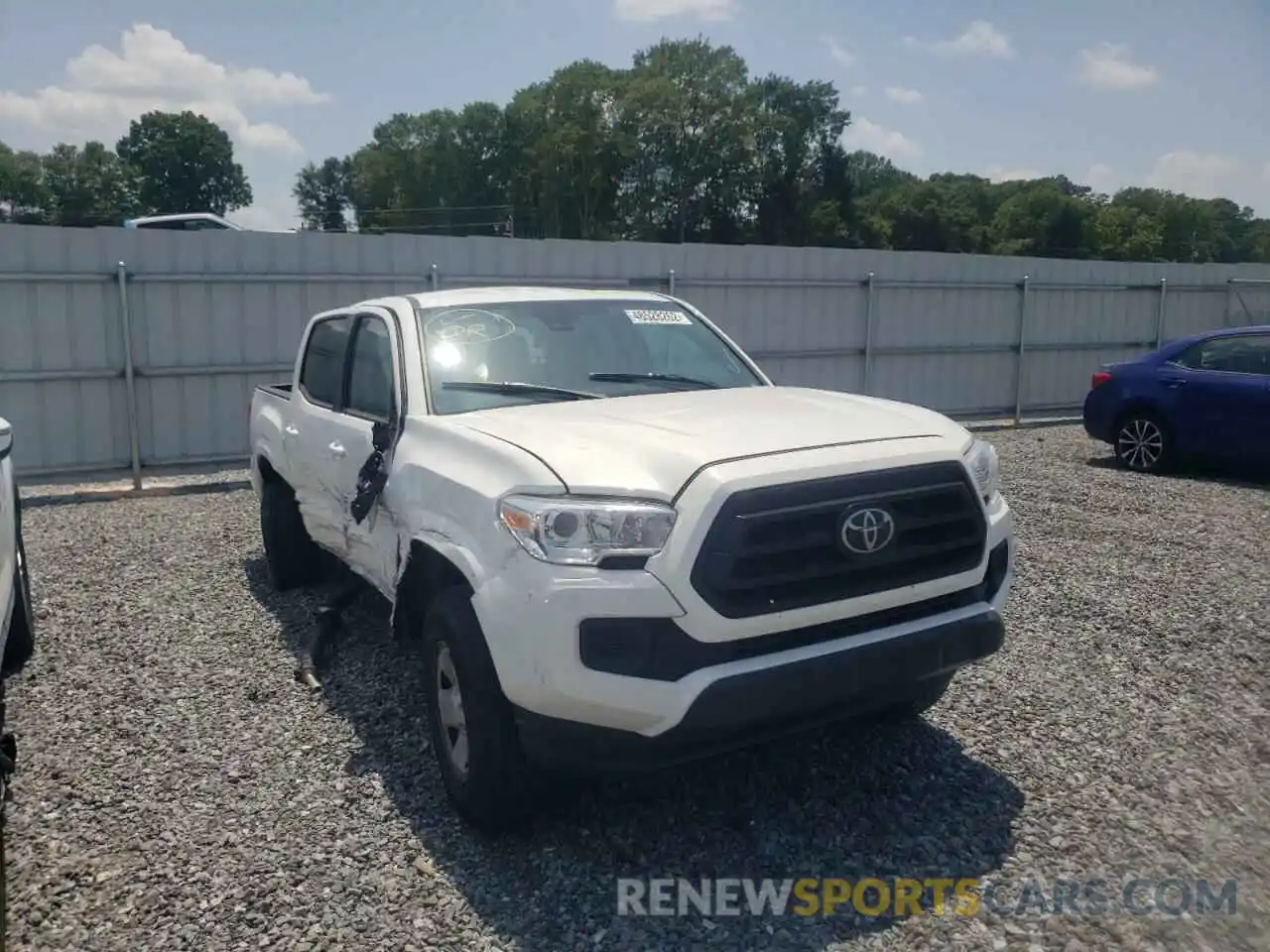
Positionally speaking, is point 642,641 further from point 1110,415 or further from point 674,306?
point 1110,415

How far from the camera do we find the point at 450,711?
3.58m

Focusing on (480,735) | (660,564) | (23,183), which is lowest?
(480,735)

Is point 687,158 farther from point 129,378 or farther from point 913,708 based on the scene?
point 913,708

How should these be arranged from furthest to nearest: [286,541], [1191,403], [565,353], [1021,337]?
1. [1021,337]
2. [1191,403]
3. [286,541]
4. [565,353]

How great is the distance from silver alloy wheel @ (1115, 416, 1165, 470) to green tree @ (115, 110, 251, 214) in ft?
302

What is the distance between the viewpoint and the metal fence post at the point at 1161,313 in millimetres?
15828

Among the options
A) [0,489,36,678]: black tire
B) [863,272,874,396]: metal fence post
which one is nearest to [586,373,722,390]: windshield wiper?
[0,489,36,678]: black tire

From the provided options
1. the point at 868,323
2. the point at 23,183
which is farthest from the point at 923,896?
the point at 23,183

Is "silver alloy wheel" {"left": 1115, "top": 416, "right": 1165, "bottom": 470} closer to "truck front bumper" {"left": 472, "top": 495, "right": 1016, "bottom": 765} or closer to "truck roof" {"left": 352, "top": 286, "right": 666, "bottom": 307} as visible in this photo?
"truck roof" {"left": 352, "top": 286, "right": 666, "bottom": 307}

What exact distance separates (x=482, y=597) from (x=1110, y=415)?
30.4 ft

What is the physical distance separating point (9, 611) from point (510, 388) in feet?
7.42

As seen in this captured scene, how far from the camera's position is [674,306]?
5215mm

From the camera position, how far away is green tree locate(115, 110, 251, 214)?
9069 centimetres

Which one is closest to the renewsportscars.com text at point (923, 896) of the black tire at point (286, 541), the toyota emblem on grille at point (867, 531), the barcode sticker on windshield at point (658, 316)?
the toyota emblem on grille at point (867, 531)
